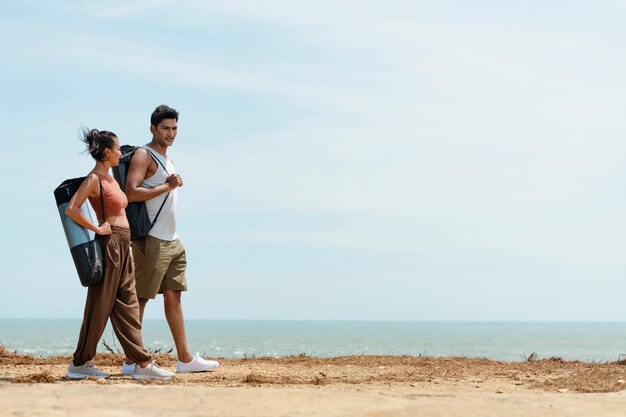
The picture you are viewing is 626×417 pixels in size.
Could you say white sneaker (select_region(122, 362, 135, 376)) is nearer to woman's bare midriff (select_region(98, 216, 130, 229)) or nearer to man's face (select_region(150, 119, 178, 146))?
woman's bare midriff (select_region(98, 216, 130, 229))

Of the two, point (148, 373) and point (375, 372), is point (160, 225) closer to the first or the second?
point (148, 373)

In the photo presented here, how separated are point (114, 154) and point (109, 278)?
98cm

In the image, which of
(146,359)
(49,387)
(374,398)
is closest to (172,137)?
(146,359)

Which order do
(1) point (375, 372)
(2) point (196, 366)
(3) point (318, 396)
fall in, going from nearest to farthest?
(3) point (318, 396)
(2) point (196, 366)
(1) point (375, 372)

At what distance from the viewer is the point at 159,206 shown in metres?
7.68

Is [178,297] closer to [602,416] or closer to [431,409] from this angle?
[431,409]

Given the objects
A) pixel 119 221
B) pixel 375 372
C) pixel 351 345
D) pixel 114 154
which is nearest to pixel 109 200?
pixel 119 221

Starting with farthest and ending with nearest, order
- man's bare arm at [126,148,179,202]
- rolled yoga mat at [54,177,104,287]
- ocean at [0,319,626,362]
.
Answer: ocean at [0,319,626,362], man's bare arm at [126,148,179,202], rolled yoga mat at [54,177,104,287]

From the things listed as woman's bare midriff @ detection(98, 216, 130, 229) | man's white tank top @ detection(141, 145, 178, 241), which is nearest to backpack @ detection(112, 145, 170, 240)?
man's white tank top @ detection(141, 145, 178, 241)

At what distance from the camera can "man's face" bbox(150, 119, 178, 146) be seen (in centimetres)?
779

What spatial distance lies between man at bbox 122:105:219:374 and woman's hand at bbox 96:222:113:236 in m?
0.57

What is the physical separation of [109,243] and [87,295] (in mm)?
448

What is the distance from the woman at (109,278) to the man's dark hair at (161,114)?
2.11 feet

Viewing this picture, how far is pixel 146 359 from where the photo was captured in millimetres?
7199
